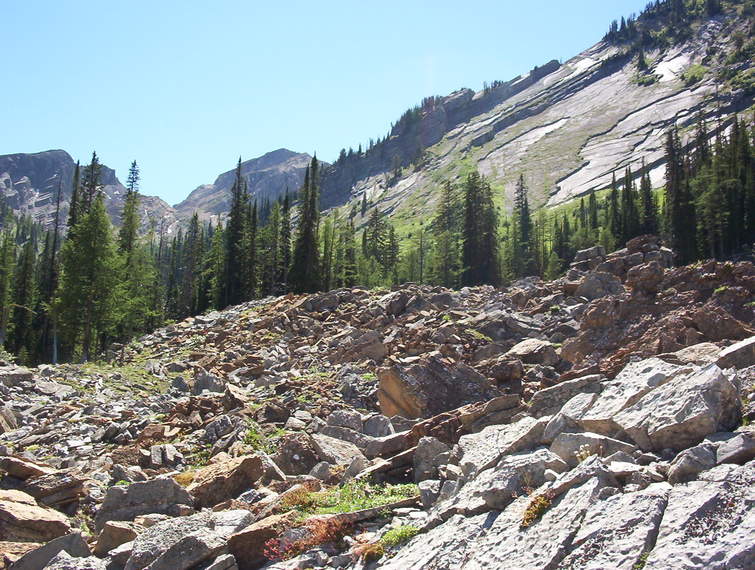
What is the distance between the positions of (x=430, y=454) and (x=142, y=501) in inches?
202

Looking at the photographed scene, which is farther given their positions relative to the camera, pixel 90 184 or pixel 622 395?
pixel 90 184

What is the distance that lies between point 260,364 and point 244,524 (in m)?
18.3

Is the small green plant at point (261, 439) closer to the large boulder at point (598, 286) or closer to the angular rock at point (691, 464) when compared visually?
the angular rock at point (691, 464)

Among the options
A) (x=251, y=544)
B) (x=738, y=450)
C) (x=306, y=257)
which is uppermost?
(x=306, y=257)

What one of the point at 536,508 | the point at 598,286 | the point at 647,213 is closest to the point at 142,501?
the point at 536,508

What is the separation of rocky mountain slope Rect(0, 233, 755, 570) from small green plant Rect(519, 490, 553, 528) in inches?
1.1

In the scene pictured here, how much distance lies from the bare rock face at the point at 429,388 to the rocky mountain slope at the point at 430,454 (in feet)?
0.19

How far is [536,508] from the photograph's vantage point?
282 inches

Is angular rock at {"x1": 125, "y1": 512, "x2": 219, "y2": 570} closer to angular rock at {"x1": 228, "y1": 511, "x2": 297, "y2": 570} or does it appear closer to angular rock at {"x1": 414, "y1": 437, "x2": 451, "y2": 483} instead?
angular rock at {"x1": 228, "y1": 511, "x2": 297, "y2": 570}

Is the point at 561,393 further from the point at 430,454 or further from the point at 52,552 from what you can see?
the point at 52,552

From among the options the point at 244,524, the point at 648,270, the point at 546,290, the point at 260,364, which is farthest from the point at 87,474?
the point at 546,290

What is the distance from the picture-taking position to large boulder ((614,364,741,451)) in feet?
25.0

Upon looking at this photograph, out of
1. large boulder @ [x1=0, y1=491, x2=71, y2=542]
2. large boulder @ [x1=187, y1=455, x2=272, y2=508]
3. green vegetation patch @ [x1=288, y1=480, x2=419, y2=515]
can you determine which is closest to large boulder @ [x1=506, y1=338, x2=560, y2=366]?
green vegetation patch @ [x1=288, y1=480, x2=419, y2=515]

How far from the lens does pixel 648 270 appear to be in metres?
22.5
